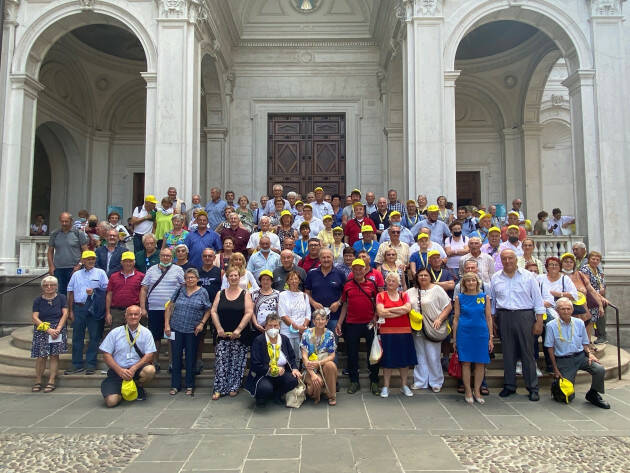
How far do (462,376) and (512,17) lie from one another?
9.72m

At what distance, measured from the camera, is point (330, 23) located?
1543 centimetres

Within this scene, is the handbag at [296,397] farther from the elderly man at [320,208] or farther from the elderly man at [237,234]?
the elderly man at [320,208]

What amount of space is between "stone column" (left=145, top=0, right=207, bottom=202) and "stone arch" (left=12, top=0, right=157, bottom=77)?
1.54 ft

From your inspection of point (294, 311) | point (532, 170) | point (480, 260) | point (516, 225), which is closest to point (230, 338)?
point (294, 311)

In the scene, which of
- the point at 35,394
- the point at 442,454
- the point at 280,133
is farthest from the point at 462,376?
the point at 280,133

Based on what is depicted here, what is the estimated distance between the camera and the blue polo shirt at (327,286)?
607 cm

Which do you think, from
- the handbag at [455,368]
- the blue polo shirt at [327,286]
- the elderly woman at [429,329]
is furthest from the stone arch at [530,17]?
the handbag at [455,368]

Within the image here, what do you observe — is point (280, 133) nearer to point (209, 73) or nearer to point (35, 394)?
point (209, 73)

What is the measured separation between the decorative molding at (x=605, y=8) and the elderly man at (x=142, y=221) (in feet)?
37.1

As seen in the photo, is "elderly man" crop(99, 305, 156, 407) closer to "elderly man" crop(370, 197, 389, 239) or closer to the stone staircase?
the stone staircase

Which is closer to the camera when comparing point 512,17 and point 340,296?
point 340,296

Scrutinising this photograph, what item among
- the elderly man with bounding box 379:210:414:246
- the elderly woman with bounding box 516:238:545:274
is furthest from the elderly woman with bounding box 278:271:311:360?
the elderly woman with bounding box 516:238:545:274

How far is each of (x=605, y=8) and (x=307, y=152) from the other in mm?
9062

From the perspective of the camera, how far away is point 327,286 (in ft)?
20.0
